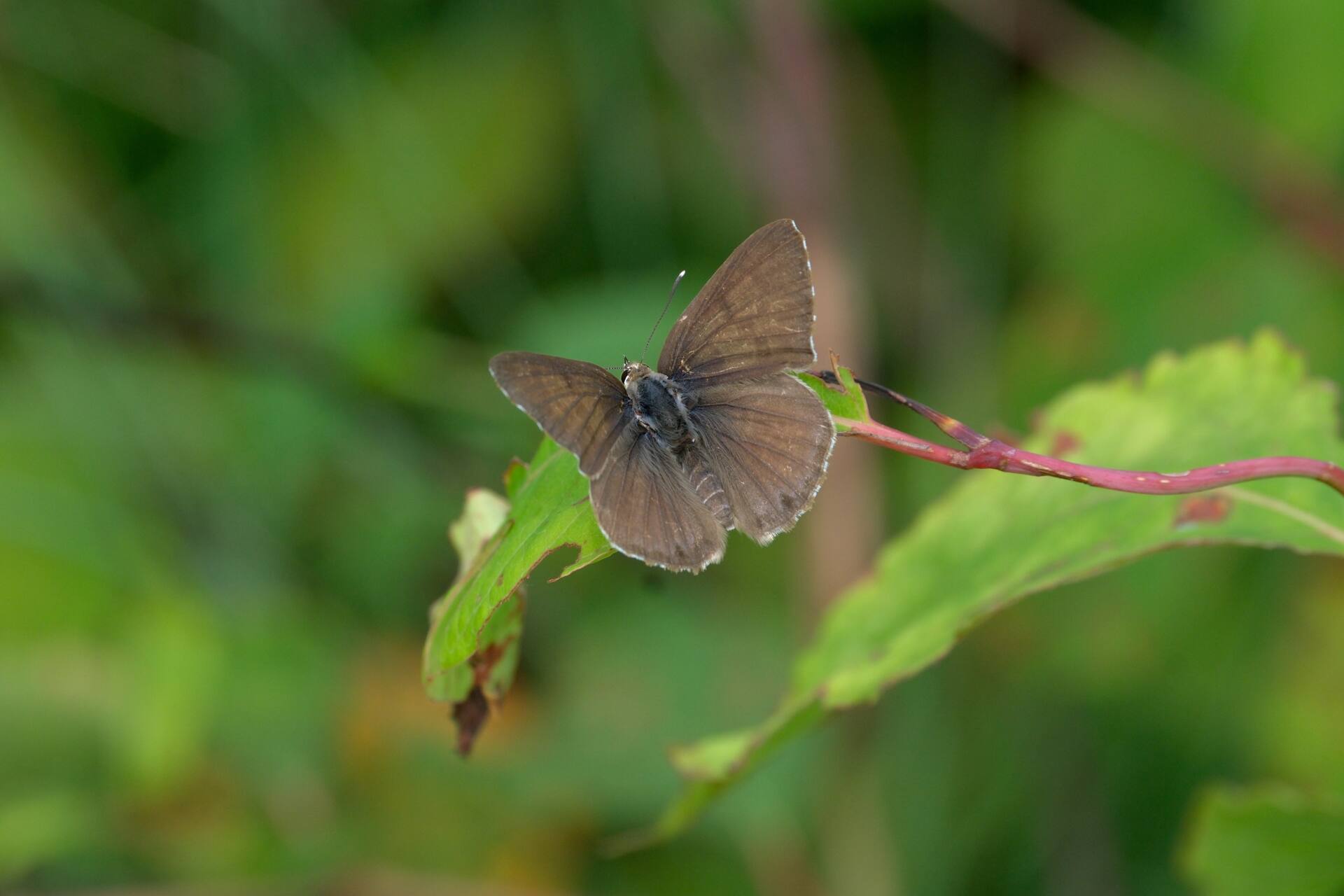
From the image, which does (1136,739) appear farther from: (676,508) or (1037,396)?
(676,508)

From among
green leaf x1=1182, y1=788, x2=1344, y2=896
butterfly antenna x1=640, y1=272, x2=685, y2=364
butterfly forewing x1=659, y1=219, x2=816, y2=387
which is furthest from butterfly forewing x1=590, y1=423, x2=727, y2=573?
green leaf x1=1182, y1=788, x2=1344, y2=896

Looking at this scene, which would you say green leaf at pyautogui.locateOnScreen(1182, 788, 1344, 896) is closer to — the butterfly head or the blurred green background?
the butterfly head

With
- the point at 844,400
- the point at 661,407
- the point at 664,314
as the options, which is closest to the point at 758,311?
the point at 661,407

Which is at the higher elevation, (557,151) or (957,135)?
(557,151)

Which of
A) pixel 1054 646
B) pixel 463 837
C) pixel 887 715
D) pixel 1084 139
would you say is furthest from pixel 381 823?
pixel 1084 139

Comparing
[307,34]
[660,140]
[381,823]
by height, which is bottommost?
[381,823]

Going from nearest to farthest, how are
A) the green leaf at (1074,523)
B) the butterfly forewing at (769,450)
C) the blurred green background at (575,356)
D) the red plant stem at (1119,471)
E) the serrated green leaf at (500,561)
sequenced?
the red plant stem at (1119,471) < the serrated green leaf at (500,561) < the green leaf at (1074,523) < the butterfly forewing at (769,450) < the blurred green background at (575,356)

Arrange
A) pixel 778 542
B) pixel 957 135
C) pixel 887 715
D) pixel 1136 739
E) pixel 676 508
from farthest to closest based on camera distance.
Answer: pixel 957 135 < pixel 778 542 < pixel 887 715 < pixel 1136 739 < pixel 676 508

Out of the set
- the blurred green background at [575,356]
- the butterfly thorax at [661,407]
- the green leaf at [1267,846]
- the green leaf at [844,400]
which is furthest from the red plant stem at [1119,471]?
the blurred green background at [575,356]

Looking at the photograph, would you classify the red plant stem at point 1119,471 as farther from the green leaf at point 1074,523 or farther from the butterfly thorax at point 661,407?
the butterfly thorax at point 661,407
